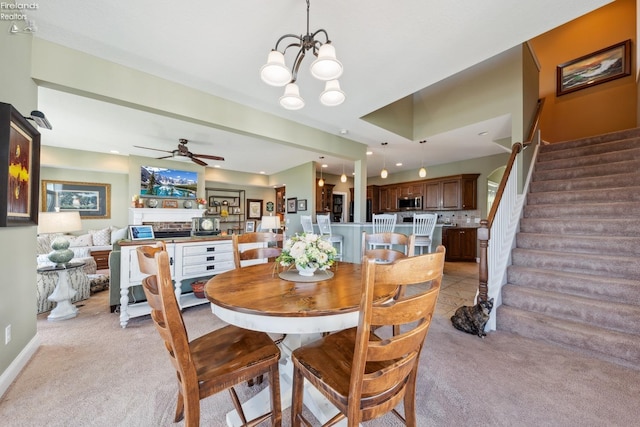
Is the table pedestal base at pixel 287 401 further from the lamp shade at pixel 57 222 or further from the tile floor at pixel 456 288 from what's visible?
the lamp shade at pixel 57 222

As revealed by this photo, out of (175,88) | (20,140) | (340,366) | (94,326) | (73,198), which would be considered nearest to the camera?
(340,366)

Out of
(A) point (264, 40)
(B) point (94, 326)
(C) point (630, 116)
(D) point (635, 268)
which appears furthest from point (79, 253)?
(C) point (630, 116)

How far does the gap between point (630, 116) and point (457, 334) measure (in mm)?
5401

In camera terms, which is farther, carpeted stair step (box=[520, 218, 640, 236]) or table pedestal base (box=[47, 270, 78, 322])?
table pedestal base (box=[47, 270, 78, 322])

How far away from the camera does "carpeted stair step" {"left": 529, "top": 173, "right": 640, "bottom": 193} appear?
9.46ft

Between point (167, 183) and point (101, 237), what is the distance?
6.09 feet

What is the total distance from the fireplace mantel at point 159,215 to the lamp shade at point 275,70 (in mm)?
4905

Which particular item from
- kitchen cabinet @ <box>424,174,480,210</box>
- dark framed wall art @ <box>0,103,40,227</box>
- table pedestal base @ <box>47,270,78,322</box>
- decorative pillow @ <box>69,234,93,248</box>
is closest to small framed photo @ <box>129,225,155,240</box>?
dark framed wall art @ <box>0,103,40,227</box>

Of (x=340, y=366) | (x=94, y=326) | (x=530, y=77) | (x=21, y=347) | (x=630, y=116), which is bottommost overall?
(x=94, y=326)

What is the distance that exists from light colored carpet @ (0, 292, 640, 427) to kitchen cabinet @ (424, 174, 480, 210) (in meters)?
4.48

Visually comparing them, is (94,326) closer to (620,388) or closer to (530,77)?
(620,388)

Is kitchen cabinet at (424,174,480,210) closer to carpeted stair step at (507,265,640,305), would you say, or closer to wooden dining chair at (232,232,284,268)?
carpeted stair step at (507,265,640,305)

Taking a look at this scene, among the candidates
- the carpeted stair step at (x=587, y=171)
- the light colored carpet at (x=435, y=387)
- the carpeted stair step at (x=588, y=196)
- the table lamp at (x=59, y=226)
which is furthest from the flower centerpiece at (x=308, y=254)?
the carpeted stair step at (x=587, y=171)

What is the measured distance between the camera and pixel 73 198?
5809mm
